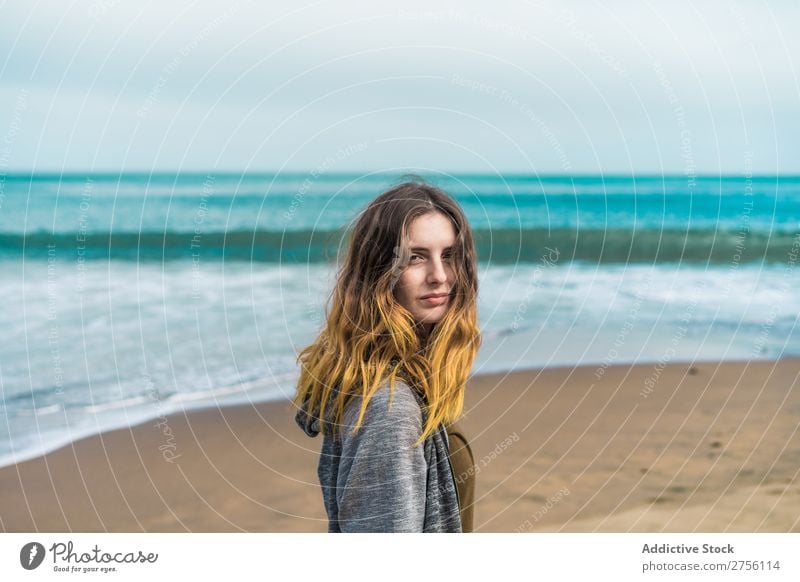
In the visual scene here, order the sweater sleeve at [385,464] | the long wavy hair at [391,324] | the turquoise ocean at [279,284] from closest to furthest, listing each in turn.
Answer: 1. the sweater sleeve at [385,464]
2. the long wavy hair at [391,324]
3. the turquoise ocean at [279,284]

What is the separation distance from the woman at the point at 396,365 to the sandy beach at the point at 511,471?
1.92m

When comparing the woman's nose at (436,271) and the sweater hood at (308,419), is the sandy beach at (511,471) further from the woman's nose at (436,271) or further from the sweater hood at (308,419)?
the woman's nose at (436,271)

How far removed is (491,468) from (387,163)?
5.61 ft

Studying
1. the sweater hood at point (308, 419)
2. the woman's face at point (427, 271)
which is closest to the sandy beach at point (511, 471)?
the sweater hood at point (308, 419)

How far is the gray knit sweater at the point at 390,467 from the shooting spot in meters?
1.30

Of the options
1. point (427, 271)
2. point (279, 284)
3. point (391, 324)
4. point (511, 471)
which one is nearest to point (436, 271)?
point (427, 271)

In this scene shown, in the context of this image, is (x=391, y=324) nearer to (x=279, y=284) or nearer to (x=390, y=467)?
(x=390, y=467)

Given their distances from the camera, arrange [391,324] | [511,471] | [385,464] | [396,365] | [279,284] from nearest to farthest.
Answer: [385,464], [396,365], [391,324], [511,471], [279,284]

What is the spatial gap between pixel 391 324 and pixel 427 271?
13cm

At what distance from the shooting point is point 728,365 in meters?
5.04

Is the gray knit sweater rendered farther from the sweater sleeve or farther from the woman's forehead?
the woman's forehead

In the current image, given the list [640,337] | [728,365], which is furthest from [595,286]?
[728,365]

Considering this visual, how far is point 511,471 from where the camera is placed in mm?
3695

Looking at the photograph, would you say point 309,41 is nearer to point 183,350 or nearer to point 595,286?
point 183,350
